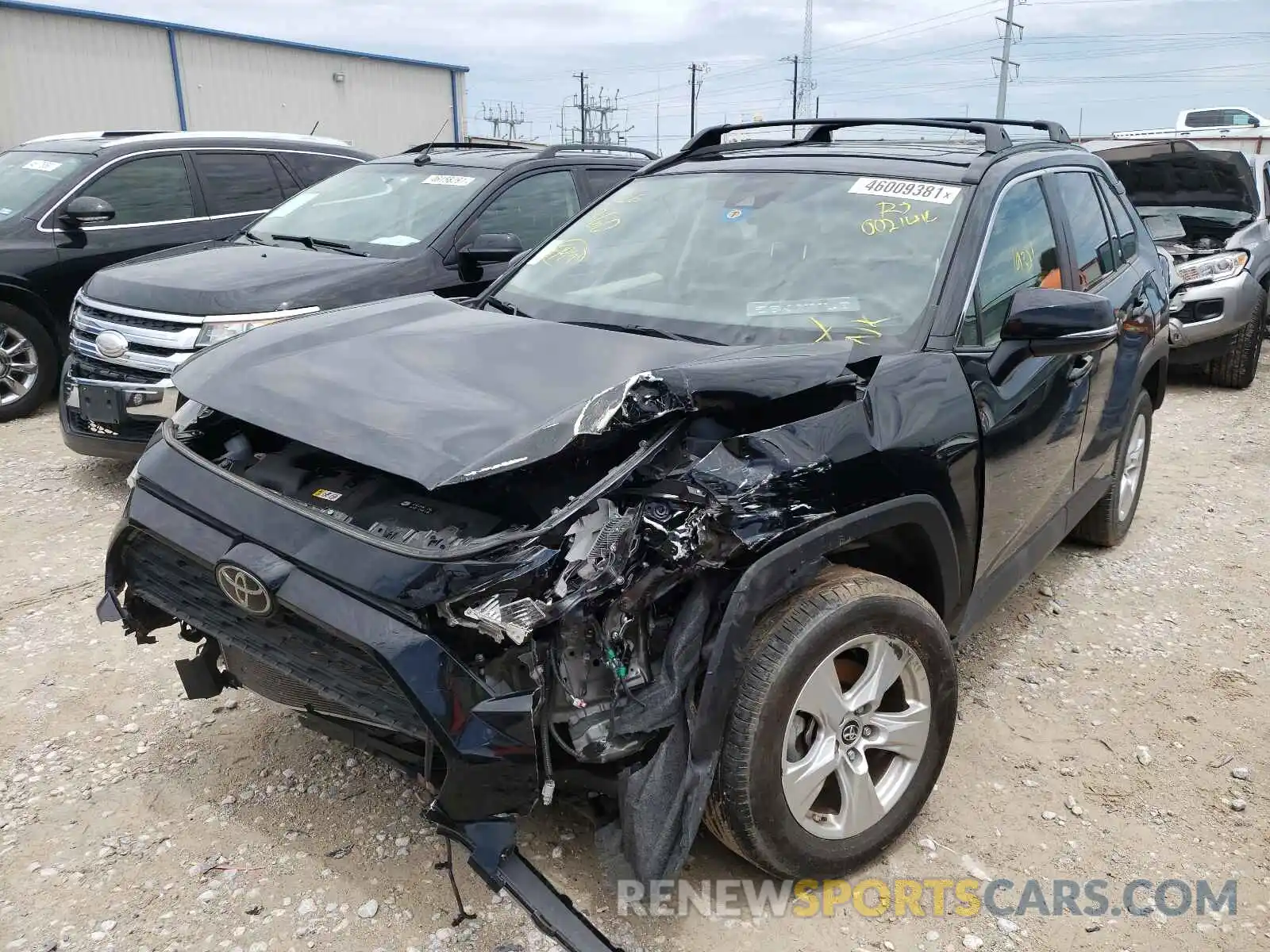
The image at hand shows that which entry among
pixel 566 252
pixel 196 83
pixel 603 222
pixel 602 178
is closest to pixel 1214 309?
pixel 602 178

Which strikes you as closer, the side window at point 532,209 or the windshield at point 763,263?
the windshield at point 763,263

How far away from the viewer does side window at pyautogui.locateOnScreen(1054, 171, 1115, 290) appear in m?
3.62

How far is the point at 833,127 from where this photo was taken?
3.85 meters

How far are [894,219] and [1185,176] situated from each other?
7.60 meters

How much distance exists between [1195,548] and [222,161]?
7.00 metres

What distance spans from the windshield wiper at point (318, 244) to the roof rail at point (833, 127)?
99.1 inches

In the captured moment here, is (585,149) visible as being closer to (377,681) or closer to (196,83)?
(377,681)

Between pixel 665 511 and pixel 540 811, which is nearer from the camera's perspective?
pixel 665 511

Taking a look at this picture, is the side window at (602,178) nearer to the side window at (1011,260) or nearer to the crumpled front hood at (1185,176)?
the side window at (1011,260)

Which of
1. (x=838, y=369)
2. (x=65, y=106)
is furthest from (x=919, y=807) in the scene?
(x=65, y=106)

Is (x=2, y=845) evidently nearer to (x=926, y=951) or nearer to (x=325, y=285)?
(x=926, y=951)

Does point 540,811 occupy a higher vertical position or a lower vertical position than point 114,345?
lower

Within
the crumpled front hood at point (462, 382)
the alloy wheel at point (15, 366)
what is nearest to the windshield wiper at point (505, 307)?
the crumpled front hood at point (462, 382)

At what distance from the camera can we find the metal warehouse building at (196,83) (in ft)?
61.2
